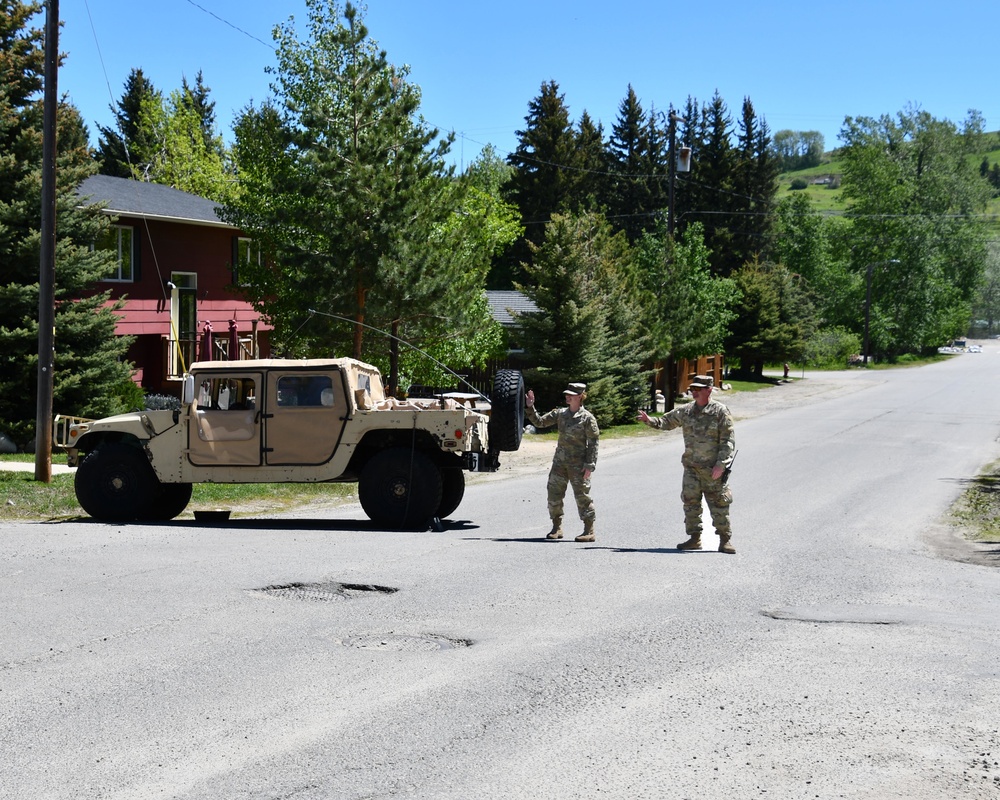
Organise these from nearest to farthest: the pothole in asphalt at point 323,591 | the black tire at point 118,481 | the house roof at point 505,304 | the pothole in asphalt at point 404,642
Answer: the pothole in asphalt at point 404,642
the pothole in asphalt at point 323,591
the black tire at point 118,481
the house roof at point 505,304

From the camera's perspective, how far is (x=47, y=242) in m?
18.5

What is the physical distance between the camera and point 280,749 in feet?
20.0

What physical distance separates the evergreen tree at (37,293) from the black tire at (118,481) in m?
10.8

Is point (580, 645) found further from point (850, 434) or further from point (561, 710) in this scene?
point (850, 434)

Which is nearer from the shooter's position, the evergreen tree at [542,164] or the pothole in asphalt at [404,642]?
the pothole in asphalt at [404,642]

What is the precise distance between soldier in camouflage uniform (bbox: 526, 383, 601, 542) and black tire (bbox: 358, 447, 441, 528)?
1.62 meters

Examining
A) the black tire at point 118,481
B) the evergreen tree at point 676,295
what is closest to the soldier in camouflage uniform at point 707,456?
the black tire at point 118,481

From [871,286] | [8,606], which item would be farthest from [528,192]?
[8,606]

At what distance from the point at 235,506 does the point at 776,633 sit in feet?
36.9

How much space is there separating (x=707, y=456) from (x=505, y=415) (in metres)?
3.23

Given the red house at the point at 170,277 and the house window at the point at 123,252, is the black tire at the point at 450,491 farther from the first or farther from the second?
the house window at the point at 123,252

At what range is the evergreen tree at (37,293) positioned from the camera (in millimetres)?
25359

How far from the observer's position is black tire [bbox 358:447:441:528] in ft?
48.2

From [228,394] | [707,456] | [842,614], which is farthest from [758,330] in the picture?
A: [842,614]
